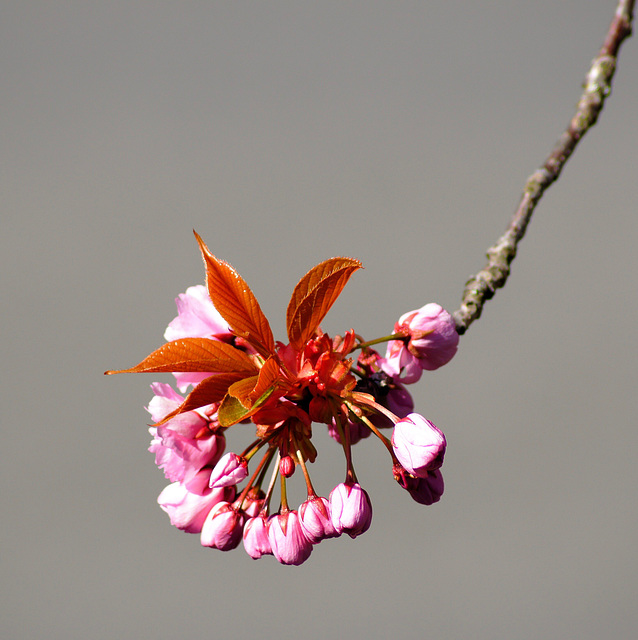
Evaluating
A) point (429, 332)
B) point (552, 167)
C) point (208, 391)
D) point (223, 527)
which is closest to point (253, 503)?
point (223, 527)

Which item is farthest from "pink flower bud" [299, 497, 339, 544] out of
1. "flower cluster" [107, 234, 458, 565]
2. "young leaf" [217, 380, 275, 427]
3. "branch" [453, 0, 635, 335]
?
"branch" [453, 0, 635, 335]

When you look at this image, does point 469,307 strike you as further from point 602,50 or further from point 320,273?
point 602,50

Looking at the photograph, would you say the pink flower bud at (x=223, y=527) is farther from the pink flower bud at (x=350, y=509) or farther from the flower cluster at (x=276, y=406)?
the pink flower bud at (x=350, y=509)

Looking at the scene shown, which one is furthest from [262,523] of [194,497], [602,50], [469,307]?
[602,50]

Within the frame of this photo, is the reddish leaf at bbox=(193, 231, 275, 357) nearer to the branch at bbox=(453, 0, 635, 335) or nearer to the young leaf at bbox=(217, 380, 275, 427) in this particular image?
the young leaf at bbox=(217, 380, 275, 427)

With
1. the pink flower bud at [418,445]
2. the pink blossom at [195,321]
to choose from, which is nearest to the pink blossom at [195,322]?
the pink blossom at [195,321]

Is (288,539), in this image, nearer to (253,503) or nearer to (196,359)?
(253,503)
